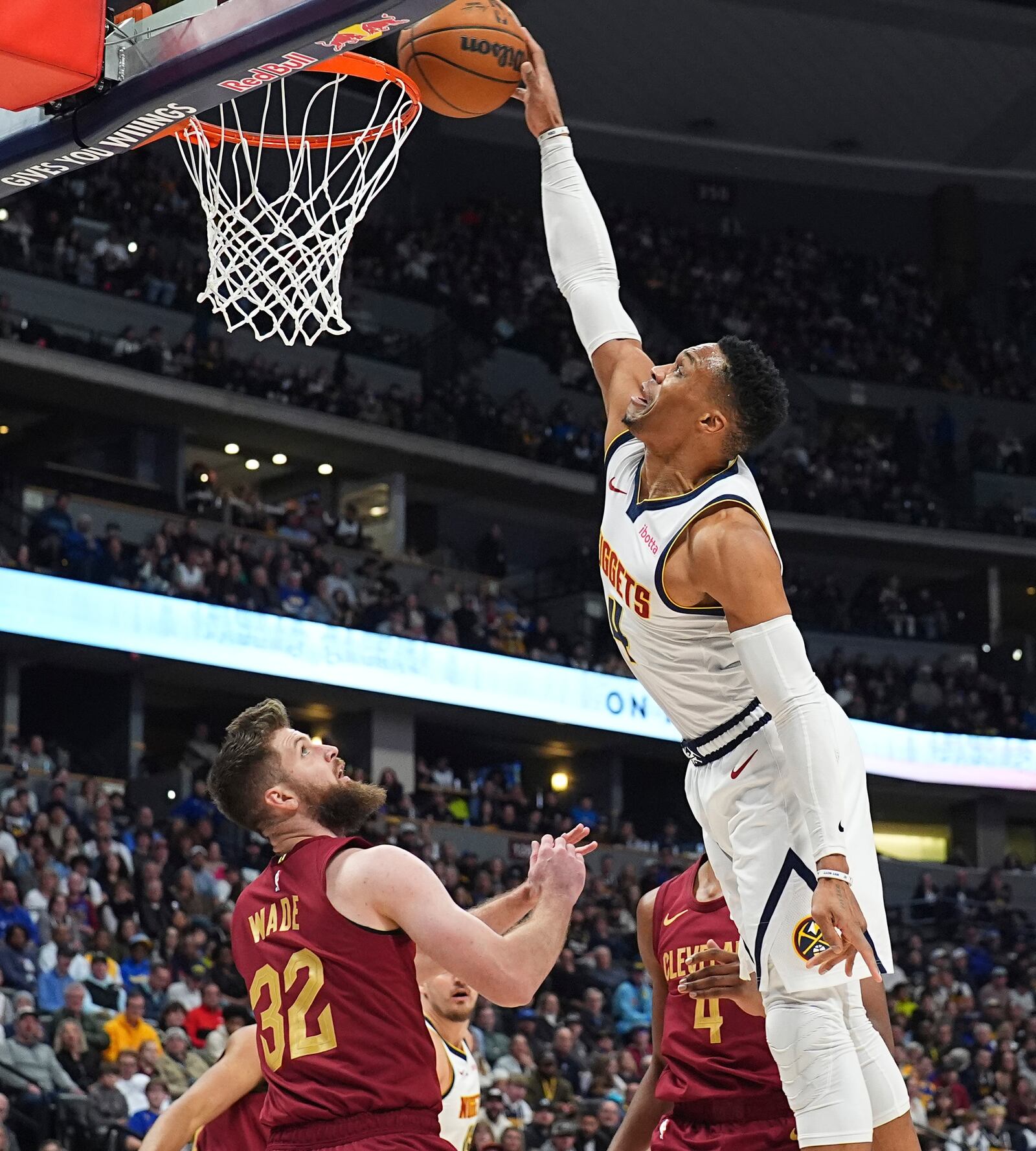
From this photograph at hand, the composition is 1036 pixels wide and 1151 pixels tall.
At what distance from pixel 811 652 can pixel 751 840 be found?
82.3 ft

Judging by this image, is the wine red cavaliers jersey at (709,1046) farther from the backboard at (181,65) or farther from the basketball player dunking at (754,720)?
the backboard at (181,65)

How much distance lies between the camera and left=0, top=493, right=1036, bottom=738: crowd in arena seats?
20.9 m

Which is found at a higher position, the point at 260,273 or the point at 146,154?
the point at 146,154

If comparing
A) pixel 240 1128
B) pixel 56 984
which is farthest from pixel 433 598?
pixel 240 1128

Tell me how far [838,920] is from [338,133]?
4599 mm

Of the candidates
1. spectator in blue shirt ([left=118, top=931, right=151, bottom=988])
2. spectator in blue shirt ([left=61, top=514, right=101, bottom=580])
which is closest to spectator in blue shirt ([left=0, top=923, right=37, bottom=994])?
spectator in blue shirt ([left=118, top=931, right=151, bottom=988])

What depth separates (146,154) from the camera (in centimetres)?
2650

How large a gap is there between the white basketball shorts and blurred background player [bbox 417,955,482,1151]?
1686 millimetres

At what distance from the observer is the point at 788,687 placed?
384 centimetres

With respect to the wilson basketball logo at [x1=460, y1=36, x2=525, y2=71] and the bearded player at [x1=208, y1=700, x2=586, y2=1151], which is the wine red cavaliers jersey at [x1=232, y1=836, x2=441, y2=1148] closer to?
the bearded player at [x1=208, y1=700, x2=586, y2=1151]

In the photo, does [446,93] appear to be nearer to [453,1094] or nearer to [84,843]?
[453,1094]

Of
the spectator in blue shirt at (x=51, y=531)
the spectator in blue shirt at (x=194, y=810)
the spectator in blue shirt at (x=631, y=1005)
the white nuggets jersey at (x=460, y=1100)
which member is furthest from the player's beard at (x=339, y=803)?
the spectator in blue shirt at (x=51, y=531)

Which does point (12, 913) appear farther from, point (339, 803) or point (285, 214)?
point (339, 803)

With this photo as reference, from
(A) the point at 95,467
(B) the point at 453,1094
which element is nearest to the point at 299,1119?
(B) the point at 453,1094
